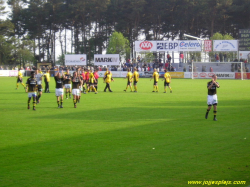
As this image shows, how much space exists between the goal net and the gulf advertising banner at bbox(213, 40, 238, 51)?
538cm

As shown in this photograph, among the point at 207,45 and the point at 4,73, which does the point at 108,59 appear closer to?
the point at 4,73

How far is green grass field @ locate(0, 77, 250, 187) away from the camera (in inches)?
325

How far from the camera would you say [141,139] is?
12531 mm

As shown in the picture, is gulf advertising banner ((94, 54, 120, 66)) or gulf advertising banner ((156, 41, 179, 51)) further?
gulf advertising banner ((94, 54, 120, 66))

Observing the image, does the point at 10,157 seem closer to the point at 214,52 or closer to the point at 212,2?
the point at 214,52

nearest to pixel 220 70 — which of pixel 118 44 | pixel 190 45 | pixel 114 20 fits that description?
pixel 190 45

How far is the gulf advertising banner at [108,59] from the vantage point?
259 feet

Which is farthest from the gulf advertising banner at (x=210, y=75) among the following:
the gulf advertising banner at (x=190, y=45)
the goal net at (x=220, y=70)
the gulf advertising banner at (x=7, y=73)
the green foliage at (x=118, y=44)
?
the gulf advertising banner at (x=7, y=73)

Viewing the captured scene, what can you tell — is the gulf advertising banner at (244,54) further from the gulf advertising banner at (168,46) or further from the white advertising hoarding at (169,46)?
the gulf advertising banner at (168,46)

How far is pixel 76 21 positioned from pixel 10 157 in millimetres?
88486

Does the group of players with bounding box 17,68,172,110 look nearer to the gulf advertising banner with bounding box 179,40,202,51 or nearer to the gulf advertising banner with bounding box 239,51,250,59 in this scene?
the gulf advertising banner with bounding box 239,51,250,59

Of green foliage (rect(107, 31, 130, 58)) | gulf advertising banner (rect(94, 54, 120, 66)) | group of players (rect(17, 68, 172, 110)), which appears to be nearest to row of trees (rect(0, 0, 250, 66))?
green foliage (rect(107, 31, 130, 58))

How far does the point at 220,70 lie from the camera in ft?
209

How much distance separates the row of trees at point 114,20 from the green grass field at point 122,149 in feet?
231
